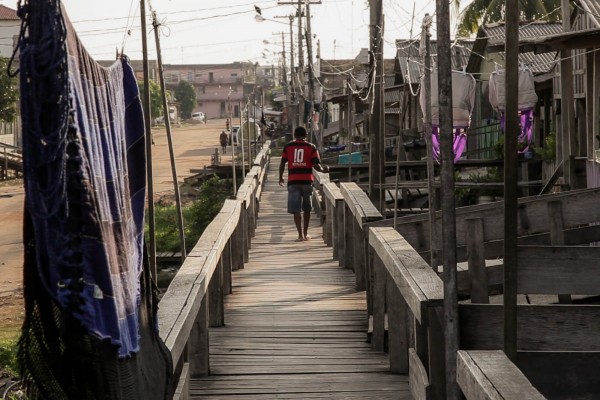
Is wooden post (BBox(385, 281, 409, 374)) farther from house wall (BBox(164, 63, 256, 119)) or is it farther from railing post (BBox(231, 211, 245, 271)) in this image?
house wall (BBox(164, 63, 256, 119))

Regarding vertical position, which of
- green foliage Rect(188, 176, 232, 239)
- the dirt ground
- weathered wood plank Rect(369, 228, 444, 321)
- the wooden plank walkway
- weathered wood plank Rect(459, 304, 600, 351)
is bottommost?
the dirt ground

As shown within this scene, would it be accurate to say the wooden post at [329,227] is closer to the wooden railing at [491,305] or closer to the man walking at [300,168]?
the man walking at [300,168]

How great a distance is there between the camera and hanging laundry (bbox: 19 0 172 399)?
10.3 ft

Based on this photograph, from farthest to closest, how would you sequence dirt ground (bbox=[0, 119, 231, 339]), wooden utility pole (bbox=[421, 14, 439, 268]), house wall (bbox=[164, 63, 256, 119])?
house wall (bbox=[164, 63, 256, 119]) → dirt ground (bbox=[0, 119, 231, 339]) → wooden utility pole (bbox=[421, 14, 439, 268])

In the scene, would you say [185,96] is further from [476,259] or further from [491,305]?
[491,305]

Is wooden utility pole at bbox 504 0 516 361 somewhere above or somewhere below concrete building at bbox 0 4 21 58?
below

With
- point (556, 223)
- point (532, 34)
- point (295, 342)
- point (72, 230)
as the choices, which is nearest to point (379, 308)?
point (295, 342)

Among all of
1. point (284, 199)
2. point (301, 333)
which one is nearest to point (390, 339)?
point (301, 333)

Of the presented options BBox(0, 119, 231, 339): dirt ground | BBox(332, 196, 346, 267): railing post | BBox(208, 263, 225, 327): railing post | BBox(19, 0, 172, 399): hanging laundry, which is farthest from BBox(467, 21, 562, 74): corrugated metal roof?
BBox(19, 0, 172, 399): hanging laundry

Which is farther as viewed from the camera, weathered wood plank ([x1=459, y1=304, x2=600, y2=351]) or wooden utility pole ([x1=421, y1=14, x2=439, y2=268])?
wooden utility pole ([x1=421, y1=14, x2=439, y2=268])

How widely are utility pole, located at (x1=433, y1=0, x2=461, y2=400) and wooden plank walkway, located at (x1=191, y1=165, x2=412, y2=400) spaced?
63.8 inches

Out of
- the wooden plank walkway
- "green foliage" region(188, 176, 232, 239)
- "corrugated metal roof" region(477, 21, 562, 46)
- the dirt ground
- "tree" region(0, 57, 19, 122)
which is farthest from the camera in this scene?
"tree" region(0, 57, 19, 122)

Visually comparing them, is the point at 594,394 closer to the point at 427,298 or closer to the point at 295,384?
the point at 427,298

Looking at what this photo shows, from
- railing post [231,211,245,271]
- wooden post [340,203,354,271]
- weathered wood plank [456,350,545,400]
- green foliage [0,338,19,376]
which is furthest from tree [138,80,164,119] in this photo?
weathered wood plank [456,350,545,400]
